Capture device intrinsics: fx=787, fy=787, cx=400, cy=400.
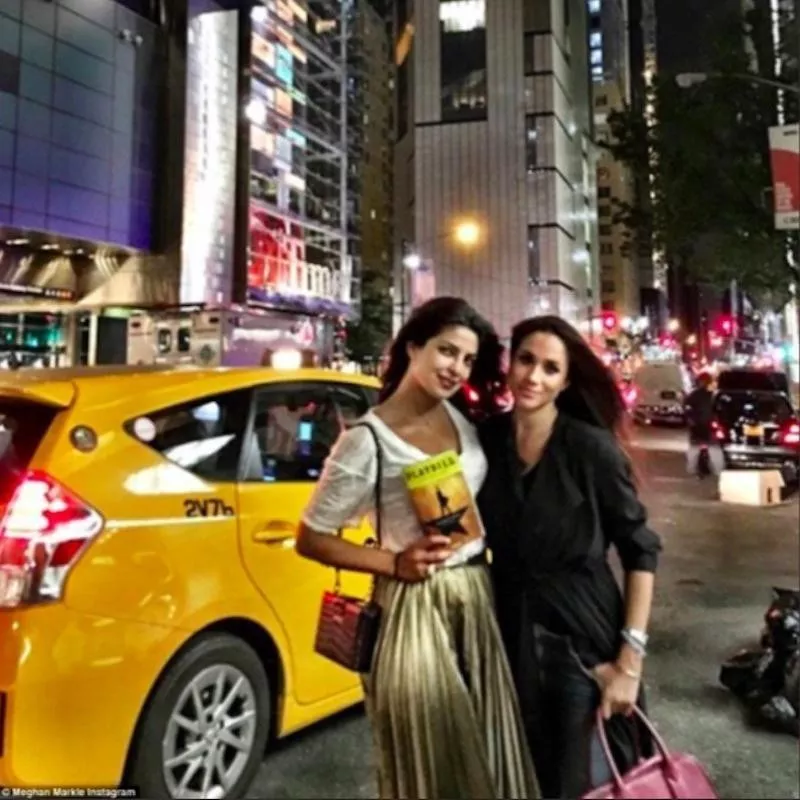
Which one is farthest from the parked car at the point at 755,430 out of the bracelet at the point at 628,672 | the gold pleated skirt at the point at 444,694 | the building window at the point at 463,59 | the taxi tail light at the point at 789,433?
the building window at the point at 463,59

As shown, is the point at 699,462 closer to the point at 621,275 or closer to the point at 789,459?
the point at 789,459

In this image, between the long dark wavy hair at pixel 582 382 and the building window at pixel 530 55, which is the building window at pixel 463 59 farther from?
the long dark wavy hair at pixel 582 382

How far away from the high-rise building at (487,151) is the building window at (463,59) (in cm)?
7

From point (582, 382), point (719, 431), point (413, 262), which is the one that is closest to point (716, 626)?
point (582, 382)

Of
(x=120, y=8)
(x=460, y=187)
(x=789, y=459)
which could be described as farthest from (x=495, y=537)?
(x=460, y=187)

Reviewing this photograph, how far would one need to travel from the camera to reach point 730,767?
3.22 metres

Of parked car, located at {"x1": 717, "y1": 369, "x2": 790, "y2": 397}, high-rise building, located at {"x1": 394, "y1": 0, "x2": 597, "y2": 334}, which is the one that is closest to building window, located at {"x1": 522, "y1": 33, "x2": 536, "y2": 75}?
high-rise building, located at {"x1": 394, "y1": 0, "x2": 597, "y2": 334}

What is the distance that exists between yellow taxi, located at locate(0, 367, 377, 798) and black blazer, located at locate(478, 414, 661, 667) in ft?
3.63

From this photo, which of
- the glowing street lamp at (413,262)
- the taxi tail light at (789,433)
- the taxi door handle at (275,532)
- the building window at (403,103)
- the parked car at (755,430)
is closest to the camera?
the taxi door handle at (275,532)

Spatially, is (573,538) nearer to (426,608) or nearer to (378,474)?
(426,608)

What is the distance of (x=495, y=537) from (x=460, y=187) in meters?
34.7

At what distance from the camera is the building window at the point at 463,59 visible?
74.7ft

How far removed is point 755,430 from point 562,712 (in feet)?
38.8

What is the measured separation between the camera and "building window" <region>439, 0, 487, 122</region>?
2277 centimetres
